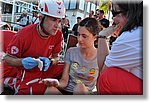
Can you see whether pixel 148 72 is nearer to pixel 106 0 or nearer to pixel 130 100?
pixel 130 100

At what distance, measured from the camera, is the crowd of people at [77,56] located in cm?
74

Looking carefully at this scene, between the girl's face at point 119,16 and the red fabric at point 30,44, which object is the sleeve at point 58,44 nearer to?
the red fabric at point 30,44

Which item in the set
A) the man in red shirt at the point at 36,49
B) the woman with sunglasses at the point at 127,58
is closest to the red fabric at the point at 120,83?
the woman with sunglasses at the point at 127,58

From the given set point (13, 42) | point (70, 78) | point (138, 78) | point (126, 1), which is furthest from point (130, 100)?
point (13, 42)

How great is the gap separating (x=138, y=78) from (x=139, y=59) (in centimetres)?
6

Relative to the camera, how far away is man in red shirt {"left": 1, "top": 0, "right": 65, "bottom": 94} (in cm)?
100

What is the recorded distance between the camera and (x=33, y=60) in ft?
3.27

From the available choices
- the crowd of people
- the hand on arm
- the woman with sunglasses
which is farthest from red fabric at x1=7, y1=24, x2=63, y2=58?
the woman with sunglasses

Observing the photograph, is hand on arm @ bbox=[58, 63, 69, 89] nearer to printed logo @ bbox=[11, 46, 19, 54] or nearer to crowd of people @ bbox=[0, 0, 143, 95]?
crowd of people @ bbox=[0, 0, 143, 95]

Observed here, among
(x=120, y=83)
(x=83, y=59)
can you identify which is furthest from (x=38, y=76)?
(x=120, y=83)

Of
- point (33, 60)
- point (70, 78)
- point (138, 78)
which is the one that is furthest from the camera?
point (70, 78)

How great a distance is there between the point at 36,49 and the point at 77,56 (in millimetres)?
207

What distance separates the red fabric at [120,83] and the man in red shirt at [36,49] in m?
0.30

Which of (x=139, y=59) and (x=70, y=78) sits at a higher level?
(x=139, y=59)
